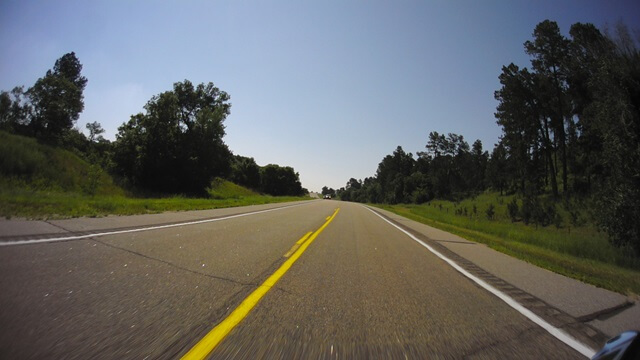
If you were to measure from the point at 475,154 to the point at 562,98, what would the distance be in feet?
253

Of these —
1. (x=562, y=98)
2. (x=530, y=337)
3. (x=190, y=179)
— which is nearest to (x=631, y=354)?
(x=530, y=337)

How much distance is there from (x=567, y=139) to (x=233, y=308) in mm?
60179

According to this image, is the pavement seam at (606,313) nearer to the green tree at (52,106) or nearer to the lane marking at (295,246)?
the lane marking at (295,246)

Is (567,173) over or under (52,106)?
under

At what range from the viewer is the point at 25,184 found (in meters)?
18.5

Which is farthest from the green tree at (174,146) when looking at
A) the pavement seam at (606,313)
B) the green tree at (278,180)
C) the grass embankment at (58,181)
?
the green tree at (278,180)

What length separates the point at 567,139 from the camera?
154 ft

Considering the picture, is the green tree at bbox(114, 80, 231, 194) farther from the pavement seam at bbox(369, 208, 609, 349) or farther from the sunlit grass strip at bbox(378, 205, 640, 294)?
the pavement seam at bbox(369, 208, 609, 349)

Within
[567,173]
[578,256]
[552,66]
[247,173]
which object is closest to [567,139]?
[567,173]

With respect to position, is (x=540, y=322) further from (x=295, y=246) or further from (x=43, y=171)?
(x=43, y=171)

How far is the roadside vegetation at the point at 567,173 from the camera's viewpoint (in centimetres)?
1186

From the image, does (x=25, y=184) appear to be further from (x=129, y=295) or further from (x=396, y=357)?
(x=396, y=357)

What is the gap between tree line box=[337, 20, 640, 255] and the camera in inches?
499

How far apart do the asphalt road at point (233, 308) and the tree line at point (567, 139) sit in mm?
12421
